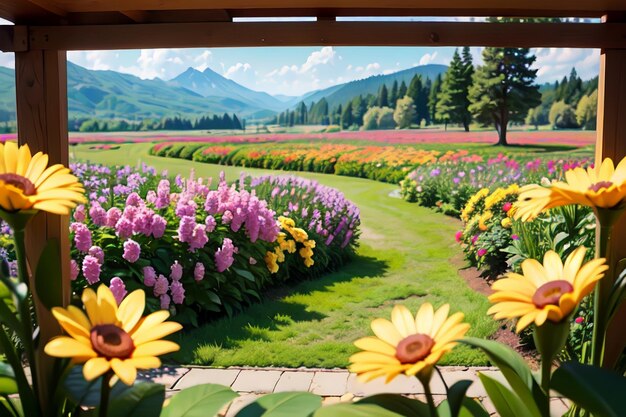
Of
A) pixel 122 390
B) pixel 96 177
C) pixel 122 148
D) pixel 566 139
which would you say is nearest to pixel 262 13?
pixel 122 390

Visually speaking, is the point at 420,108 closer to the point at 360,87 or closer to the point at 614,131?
the point at 360,87

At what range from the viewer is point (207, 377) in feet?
9.48

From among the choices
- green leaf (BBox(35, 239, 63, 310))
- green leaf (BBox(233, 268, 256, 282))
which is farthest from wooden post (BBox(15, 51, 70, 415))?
green leaf (BBox(233, 268, 256, 282))

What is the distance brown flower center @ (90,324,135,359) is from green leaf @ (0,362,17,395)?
0.39 meters

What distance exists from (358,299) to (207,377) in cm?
210

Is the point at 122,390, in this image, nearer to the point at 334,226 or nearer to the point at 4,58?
the point at 334,226

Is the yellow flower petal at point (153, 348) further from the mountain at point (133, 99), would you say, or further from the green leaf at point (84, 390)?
the mountain at point (133, 99)

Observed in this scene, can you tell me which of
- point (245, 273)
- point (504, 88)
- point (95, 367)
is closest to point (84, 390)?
point (95, 367)

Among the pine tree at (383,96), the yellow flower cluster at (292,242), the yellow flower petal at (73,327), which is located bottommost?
the yellow flower cluster at (292,242)

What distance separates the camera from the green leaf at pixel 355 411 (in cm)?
116

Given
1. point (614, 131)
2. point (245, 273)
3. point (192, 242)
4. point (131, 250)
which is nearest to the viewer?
point (614, 131)

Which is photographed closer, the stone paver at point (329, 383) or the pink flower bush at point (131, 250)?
the stone paver at point (329, 383)

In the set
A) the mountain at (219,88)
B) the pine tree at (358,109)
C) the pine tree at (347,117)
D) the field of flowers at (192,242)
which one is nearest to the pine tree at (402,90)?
the pine tree at (358,109)

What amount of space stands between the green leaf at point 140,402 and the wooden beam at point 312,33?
0.94m
